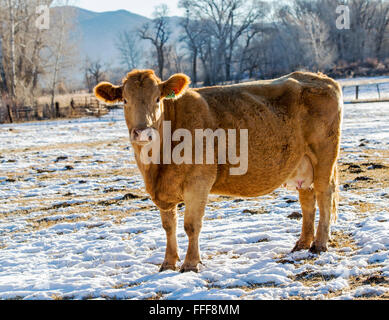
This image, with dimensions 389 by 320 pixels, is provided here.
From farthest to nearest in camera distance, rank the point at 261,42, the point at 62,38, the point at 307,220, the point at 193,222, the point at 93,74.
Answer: the point at 261,42 → the point at 93,74 → the point at 62,38 → the point at 307,220 → the point at 193,222

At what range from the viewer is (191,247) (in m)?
4.80

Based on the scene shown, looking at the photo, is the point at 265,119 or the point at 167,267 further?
the point at 265,119

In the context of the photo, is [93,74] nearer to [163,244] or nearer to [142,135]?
[163,244]

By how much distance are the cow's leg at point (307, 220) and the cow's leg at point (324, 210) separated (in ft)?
0.53

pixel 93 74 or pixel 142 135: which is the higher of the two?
pixel 93 74

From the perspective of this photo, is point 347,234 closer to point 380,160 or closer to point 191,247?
point 191,247

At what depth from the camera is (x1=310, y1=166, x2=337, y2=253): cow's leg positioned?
16.9ft

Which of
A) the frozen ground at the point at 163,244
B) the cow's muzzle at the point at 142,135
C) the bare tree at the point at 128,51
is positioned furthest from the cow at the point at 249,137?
the bare tree at the point at 128,51

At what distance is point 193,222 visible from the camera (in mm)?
4750

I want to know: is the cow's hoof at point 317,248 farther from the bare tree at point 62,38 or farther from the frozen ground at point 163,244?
the bare tree at point 62,38

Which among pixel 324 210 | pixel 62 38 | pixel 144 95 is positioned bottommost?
pixel 324 210

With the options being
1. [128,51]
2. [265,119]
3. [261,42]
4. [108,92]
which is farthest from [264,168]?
[128,51]

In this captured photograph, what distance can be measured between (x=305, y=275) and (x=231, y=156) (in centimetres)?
147

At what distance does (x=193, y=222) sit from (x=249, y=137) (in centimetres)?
115
